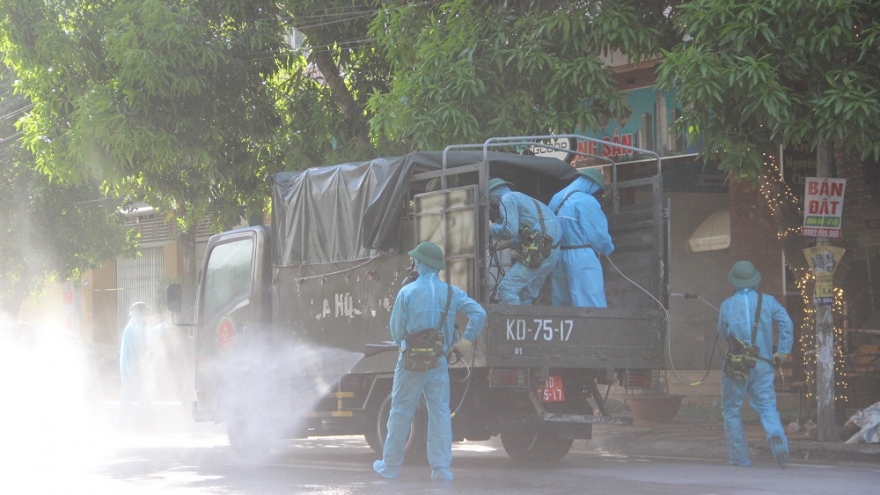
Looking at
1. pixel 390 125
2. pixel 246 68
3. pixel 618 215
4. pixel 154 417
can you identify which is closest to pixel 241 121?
pixel 246 68

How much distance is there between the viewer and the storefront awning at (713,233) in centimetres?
1747

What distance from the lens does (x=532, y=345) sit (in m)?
9.64

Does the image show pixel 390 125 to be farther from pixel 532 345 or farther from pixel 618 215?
pixel 532 345

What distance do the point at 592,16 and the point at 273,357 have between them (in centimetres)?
479

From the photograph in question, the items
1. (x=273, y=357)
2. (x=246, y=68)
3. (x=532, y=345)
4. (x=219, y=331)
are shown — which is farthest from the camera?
(x=246, y=68)

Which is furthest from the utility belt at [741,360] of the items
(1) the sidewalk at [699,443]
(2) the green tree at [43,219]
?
(2) the green tree at [43,219]

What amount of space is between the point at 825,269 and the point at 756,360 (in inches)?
91.5

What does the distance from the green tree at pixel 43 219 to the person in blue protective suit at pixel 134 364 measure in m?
7.94

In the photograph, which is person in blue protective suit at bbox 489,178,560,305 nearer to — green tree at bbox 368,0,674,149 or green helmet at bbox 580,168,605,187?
green helmet at bbox 580,168,605,187

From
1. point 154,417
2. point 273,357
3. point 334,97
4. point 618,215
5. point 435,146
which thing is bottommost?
point 154,417

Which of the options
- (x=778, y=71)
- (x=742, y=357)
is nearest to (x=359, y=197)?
(x=742, y=357)

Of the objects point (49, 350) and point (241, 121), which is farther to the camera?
point (49, 350)

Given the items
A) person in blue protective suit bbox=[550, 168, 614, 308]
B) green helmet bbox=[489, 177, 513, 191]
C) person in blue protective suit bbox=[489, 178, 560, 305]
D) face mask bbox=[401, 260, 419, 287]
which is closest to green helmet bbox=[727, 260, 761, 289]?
person in blue protective suit bbox=[550, 168, 614, 308]

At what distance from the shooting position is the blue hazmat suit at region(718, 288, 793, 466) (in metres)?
10.6
